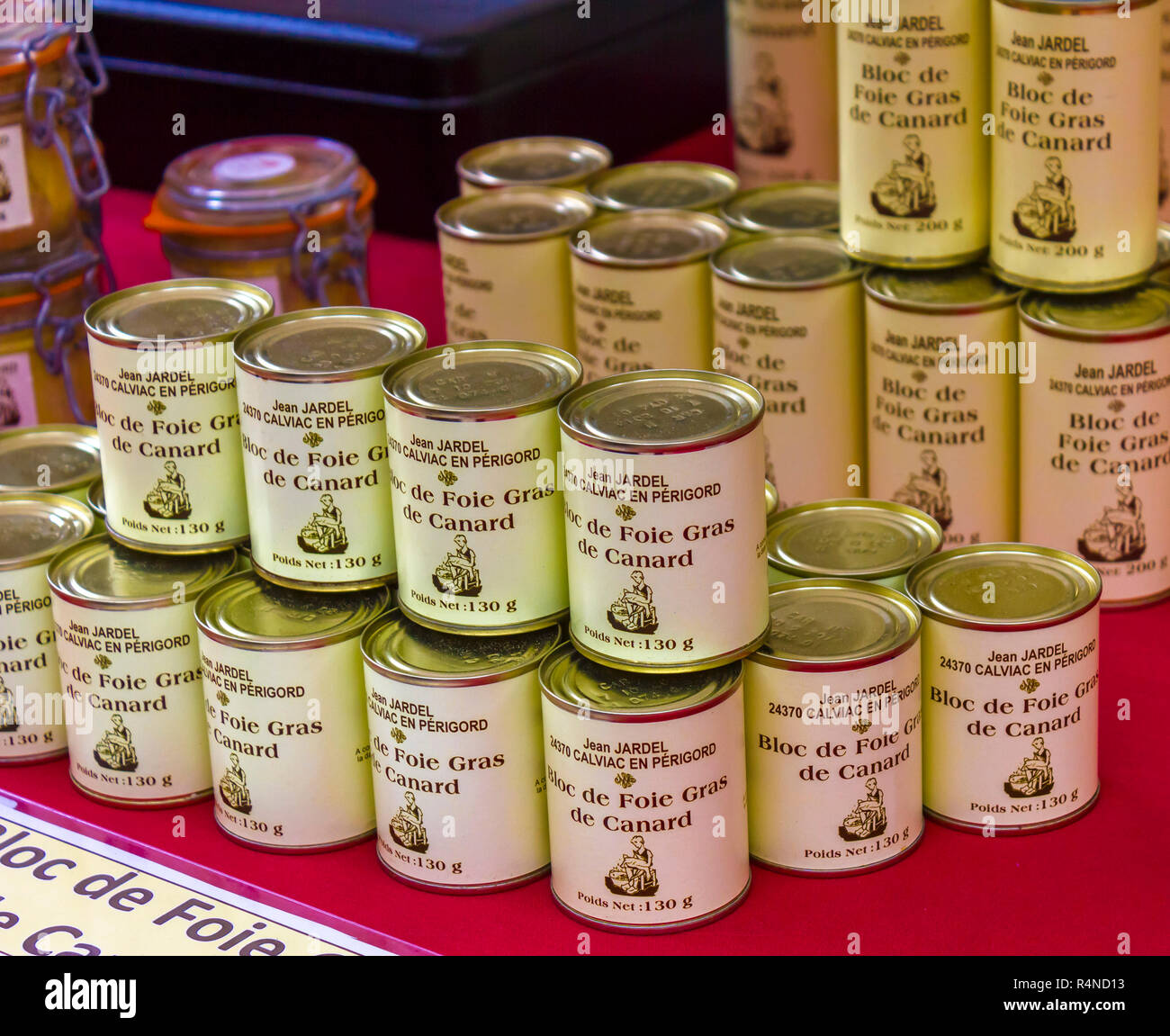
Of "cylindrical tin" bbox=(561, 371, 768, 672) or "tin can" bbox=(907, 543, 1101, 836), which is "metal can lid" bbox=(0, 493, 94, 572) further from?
"tin can" bbox=(907, 543, 1101, 836)

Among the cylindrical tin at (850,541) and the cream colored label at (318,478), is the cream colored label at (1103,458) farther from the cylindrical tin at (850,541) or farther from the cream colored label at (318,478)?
the cream colored label at (318,478)

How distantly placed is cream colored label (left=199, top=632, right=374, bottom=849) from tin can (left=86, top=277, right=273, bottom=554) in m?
0.17

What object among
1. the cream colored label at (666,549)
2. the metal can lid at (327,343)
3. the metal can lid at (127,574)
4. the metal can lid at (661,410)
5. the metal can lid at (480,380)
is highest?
the metal can lid at (327,343)

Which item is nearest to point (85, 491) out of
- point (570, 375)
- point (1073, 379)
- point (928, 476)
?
point (570, 375)

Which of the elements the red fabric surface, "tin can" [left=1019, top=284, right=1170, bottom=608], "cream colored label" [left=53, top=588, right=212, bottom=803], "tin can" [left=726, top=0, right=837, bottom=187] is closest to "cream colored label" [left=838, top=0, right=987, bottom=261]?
"tin can" [left=1019, top=284, right=1170, bottom=608]

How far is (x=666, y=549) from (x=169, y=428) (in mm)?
609

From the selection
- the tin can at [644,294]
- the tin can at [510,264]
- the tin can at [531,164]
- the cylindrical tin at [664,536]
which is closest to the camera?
the cylindrical tin at [664,536]

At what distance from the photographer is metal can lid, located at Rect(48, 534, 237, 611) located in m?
2.04

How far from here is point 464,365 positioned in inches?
79.0

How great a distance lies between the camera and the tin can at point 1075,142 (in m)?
2.21

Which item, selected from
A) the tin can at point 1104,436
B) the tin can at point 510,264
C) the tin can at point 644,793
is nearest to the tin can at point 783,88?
the tin can at point 510,264

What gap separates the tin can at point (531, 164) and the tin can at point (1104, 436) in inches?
34.7

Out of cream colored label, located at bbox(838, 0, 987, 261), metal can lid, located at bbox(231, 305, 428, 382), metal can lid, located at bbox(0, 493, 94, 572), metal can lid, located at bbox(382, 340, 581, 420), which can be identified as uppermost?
cream colored label, located at bbox(838, 0, 987, 261)

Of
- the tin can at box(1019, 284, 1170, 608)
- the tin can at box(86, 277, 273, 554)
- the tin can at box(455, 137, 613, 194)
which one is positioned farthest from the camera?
the tin can at box(455, 137, 613, 194)
